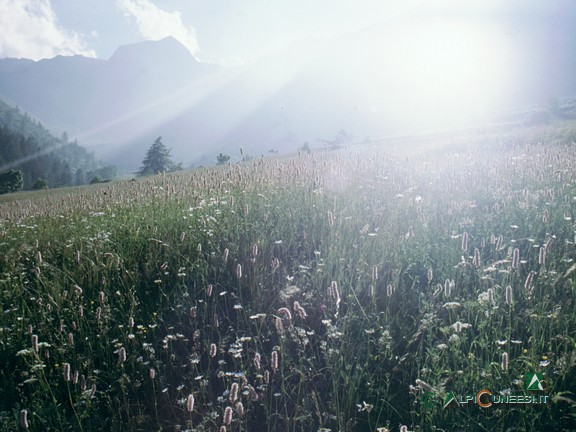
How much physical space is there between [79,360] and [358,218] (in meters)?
3.46

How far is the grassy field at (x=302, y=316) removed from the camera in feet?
8.80

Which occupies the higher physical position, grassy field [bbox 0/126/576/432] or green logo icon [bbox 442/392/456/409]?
grassy field [bbox 0/126/576/432]

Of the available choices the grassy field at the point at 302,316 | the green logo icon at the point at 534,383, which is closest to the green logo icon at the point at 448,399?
the grassy field at the point at 302,316

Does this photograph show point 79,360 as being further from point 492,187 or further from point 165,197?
point 492,187

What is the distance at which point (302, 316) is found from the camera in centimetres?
302

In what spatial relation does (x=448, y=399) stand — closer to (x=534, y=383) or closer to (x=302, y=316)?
(x=534, y=383)

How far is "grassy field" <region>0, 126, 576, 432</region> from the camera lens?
268 cm

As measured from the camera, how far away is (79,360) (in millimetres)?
3307

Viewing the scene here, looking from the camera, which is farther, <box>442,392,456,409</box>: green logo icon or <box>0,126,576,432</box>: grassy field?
<box>0,126,576,432</box>: grassy field

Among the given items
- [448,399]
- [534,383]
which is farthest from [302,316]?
[534,383]

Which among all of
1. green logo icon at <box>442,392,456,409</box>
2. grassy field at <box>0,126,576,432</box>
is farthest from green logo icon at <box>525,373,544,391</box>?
green logo icon at <box>442,392,456,409</box>

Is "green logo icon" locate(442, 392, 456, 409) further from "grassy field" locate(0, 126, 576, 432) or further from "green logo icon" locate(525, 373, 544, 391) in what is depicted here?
"green logo icon" locate(525, 373, 544, 391)

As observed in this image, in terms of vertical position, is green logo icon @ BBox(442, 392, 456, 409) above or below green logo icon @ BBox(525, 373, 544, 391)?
below

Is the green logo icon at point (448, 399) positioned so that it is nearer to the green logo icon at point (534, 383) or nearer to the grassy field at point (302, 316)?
the grassy field at point (302, 316)
